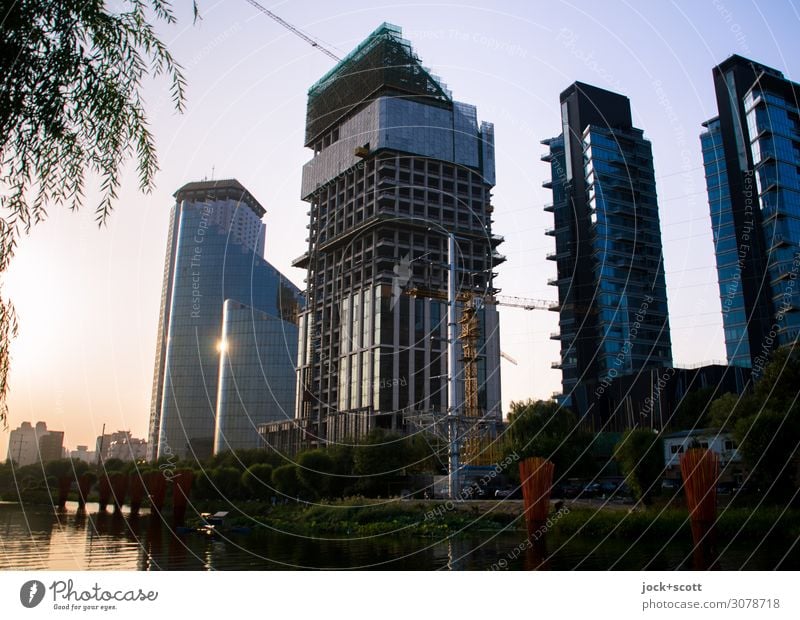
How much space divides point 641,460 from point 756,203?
40.6 m

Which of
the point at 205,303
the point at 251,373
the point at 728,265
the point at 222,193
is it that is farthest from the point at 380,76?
the point at 222,193

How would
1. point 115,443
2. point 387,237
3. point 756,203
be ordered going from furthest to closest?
point 387,237, point 756,203, point 115,443

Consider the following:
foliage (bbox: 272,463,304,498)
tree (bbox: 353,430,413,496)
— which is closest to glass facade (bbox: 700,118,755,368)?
tree (bbox: 353,430,413,496)

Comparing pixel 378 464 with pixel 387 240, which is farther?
pixel 387 240

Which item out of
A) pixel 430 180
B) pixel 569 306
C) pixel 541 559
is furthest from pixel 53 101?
pixel 430 180

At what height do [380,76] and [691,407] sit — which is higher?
[380,76]

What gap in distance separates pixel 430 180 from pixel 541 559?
63941 mm

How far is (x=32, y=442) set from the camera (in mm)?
13664

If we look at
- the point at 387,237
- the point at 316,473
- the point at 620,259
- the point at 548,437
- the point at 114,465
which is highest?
the point at 387,237

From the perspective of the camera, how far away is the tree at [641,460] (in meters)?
24.5

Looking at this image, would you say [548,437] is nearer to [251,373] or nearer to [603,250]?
[603,250]

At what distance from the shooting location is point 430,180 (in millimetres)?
76125

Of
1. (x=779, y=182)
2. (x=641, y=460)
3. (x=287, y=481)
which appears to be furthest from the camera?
(x=779, y=182)

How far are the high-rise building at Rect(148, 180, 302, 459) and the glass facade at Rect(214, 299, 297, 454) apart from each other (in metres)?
1.46
